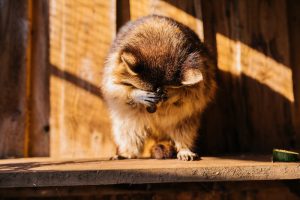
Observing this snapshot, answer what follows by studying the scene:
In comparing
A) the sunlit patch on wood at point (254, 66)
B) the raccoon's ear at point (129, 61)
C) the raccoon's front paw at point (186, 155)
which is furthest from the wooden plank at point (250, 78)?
the raccoon's ear at point (129, 61)

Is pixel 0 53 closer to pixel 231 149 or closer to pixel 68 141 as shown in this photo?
pixel 68 141

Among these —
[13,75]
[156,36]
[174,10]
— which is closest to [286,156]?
[156,36]

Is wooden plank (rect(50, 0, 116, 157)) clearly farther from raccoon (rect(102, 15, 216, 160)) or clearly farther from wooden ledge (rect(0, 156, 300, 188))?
wooden ledge (rect(0, 156, 300, 188))

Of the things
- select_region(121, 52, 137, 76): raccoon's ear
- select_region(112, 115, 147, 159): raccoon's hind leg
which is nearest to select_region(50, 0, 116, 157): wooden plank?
select_region(112, 115, 147, 159): raccoon's hind leg

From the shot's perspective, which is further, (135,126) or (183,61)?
(135,126)

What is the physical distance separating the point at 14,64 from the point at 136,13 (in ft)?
3.06

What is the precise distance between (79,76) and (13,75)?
447 mm

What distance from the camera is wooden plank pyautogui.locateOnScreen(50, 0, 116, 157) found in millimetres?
3178

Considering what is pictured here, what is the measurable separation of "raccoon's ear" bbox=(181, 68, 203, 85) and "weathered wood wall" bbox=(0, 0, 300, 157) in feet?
2.43

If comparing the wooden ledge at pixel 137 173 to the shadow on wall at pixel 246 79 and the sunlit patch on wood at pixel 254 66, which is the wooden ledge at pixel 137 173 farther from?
the sunlit patch on wood at pixel 254 66

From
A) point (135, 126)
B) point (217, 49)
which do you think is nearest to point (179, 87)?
point (135, 126)

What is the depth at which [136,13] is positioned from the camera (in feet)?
11.0

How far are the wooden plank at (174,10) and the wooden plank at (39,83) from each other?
64 cm

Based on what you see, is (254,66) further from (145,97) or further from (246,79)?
(145,97)
